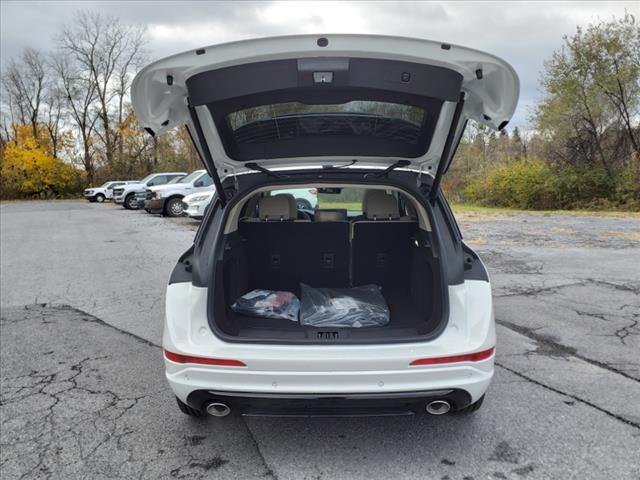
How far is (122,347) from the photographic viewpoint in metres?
4.25

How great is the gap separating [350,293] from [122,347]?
218 cm

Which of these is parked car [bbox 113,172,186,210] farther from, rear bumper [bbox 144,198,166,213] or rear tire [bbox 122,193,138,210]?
rear bumper [bbox 144,198,166,213]

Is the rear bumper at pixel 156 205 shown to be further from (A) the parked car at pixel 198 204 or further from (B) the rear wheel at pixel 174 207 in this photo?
(A) the parked car at pixel 198 204

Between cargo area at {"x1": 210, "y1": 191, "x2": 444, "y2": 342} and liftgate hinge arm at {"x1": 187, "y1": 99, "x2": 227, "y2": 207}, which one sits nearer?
liftgate hinge arm at {"x1": 187, "y1": 99, "x2": 227, "y2": 207}

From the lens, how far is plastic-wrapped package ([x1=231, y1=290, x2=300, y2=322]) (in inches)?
122

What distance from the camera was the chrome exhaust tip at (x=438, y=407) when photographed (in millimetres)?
2320

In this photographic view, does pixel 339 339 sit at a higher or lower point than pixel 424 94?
lower

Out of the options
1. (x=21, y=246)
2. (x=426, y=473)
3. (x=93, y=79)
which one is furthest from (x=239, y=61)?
(x=93, y=79)

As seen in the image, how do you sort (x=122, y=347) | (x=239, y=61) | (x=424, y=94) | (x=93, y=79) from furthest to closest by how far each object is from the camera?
1. (x=93, y=79)
2. (x=122, y=347)
3. (x=424, y=94)
4. (x=239, y=61)

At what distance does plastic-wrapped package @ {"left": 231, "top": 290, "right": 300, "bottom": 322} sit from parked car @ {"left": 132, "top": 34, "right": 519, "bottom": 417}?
15 mm

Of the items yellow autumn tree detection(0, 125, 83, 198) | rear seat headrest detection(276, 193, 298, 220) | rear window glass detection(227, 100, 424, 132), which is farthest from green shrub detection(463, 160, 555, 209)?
yellow autumn tree detection(0, 125, 83, 198)

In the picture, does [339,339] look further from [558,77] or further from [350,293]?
[558,77]

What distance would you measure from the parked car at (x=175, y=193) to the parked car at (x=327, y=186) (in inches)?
578

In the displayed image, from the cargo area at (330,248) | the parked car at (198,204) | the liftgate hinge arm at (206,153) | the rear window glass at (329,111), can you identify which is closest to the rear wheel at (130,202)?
the parked car at (198,204)
